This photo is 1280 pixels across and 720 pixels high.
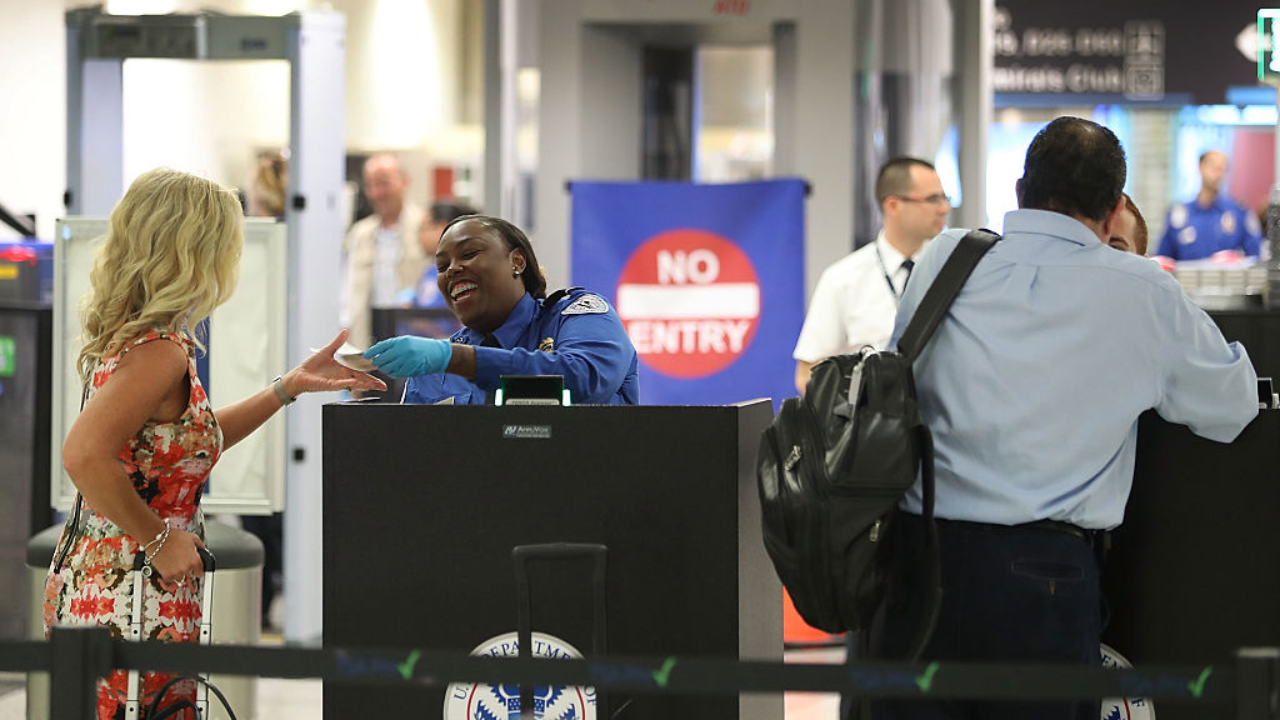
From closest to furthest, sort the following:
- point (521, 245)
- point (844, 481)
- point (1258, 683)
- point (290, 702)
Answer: point (1258, 683) < point (844, 481) < point (521, 245) < point (290, 702)

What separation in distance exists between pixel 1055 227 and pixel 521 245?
1146 millimetres

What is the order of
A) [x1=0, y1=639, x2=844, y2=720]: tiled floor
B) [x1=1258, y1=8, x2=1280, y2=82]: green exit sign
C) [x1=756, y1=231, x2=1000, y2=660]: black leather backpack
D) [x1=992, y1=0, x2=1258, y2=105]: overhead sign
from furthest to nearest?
[x1=992, y1=0, x2=1258, y2=105]: overhead sign, [x1=0, y1=639, x2=844, y2=720]: tiled floor, [x1=1258, y1=8, x2=1280, y2=82]: green exit sign, [x1=756, y1=231, x2=1000, y2=660]: black leather backpack

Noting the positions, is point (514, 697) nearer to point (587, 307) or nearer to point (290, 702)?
point (587, 307)

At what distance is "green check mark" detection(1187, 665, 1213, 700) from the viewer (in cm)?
207

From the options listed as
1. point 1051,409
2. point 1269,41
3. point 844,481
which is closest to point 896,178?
point 1269,41

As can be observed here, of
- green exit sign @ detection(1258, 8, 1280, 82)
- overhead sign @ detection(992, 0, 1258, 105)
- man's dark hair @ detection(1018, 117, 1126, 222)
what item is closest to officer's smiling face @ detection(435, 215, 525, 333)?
man's dark hair @ detection(1018, 117, 1126, 222)

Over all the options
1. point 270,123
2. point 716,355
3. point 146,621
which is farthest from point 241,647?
point 270,123

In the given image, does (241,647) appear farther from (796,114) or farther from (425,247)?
(425,247)

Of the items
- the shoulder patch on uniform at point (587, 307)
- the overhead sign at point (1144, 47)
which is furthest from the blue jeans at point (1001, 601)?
the overhead sign at point (1144, 47)

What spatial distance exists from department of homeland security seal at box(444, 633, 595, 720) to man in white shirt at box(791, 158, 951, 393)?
2814mm

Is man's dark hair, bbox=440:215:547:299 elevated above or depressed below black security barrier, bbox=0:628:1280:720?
above

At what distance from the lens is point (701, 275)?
19.7 feet

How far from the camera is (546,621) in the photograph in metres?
2.59

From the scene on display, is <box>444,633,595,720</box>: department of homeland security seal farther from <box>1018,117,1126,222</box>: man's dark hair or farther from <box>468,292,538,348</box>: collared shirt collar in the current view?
<box>1018,117,1126,222</box>: man's dark hair
